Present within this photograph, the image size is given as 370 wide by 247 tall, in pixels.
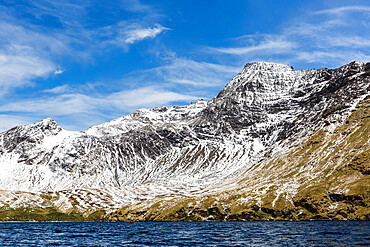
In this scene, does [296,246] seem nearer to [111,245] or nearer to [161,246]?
Result: [161,246]

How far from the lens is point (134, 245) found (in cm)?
9025

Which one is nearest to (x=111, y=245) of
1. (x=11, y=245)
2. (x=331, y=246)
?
(x=11, y=245)

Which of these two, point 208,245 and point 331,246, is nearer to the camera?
point 331,246

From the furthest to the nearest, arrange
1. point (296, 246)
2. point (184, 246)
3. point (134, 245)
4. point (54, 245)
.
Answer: point (54, 245), point (134, 245), point (184, 246), point (296, 246)

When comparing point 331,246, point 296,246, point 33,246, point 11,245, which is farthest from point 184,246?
point 11,245

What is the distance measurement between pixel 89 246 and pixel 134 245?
11.6m

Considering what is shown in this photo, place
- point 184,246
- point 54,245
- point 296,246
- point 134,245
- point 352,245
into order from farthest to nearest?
point 54,245
point 134,245
point 184,246
point 296,246
point 352,245

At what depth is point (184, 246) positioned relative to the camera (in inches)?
3317

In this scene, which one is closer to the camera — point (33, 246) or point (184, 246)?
Answer: point (184, 246)

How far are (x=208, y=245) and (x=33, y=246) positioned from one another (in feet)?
148

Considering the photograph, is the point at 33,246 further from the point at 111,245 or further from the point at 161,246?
the point at 161,246

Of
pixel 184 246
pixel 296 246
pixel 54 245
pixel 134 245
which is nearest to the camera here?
pixel 296 246

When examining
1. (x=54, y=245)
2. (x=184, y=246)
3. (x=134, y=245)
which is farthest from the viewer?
(x=54, y=245)

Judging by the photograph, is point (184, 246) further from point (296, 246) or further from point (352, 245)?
point (352, 245)
